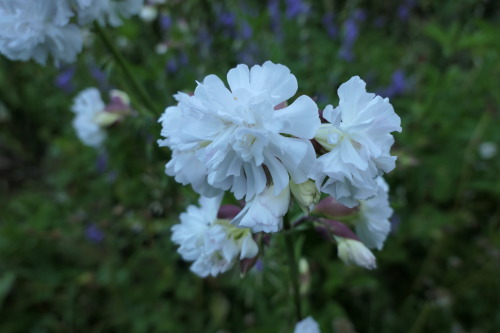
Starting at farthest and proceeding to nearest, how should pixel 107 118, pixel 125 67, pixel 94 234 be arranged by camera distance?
pixel 94 234 → pixel 107 118 → pixel 125 67

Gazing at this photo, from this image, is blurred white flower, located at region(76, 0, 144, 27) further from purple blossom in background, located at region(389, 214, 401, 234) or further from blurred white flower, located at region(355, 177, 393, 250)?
purple blossom in background, located at region(389, 214, 401, 234)

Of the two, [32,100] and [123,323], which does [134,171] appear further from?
[32,100]

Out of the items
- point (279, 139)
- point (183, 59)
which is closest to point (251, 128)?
point (279, 139)

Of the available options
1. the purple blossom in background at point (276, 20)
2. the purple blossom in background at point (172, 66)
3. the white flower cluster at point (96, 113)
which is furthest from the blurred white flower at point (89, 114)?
the purple blossom in background at point (276, 20)

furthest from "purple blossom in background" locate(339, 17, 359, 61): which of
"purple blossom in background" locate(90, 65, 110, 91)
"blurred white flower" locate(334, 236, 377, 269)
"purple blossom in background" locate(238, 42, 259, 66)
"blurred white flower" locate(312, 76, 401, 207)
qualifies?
"blurred white flower" locate(312, 76, 401, 207)

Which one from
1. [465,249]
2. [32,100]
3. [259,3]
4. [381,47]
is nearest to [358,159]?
[465,249]

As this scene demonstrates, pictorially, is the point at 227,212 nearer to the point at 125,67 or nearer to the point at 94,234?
the point at 125,67
